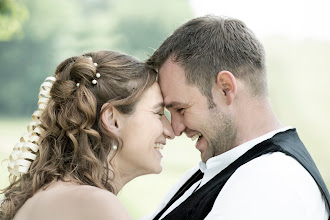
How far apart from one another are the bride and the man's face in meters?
0.07

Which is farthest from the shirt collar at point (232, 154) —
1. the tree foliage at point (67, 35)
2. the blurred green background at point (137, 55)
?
the tree foliage at point (67, 35)

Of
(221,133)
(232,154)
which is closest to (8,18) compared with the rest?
(221,133)

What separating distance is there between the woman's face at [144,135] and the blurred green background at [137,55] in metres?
10.1

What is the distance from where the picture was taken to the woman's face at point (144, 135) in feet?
8.00

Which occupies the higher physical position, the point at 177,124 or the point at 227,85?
the point at 227,85

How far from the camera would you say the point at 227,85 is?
2.37m

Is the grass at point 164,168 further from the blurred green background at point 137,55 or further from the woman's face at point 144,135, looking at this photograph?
the woman's face at point 144,135

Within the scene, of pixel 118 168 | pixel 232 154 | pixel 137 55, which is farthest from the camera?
pixel 137 55

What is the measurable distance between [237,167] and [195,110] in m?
0.34

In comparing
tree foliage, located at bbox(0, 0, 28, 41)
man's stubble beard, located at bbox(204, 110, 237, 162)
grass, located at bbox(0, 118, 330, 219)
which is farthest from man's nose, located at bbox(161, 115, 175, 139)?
grass, located at bbox(0, 118, 330, 219)

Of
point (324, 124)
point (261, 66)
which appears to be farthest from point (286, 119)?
point (261, 66)

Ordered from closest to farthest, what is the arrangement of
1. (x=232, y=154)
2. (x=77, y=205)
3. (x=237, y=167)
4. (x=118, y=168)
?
(x=77, y=205), (x=237, y=167), (x=232, y=154), (x=118, y=168)

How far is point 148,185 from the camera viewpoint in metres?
13.9

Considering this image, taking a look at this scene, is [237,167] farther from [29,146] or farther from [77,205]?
[29,146]
